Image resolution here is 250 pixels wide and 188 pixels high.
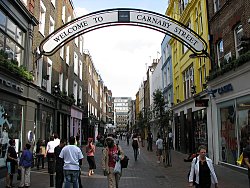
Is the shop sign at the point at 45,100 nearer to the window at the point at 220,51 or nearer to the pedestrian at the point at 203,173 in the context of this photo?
the window at the point at 220,51

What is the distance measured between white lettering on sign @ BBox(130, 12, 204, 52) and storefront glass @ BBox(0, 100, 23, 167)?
7657mm

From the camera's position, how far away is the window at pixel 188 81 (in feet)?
80.8

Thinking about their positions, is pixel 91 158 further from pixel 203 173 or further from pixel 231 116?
pixel 203 173

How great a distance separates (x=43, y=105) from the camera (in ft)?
62.2

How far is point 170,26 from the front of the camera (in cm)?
1653

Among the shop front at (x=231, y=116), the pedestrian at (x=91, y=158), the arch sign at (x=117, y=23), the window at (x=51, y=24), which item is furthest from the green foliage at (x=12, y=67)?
the shop front at (x=231, y=116)

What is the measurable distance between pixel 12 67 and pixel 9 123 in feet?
8.49

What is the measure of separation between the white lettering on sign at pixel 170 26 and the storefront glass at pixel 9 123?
7.66m

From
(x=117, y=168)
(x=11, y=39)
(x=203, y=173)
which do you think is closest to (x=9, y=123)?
(x=11, y=39)

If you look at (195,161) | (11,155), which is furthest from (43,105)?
(195,161)

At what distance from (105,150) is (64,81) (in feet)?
61.7

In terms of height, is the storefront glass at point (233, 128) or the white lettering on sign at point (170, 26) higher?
the white lettering on sign at point (170, 26)

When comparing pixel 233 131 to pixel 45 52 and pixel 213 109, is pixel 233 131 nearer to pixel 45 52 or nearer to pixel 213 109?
pixel 213 109

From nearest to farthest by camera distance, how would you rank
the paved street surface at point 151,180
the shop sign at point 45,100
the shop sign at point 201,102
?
the paved street surface at point 151,180
the shop sign at point 45,100
the shop sign at point 201,102
